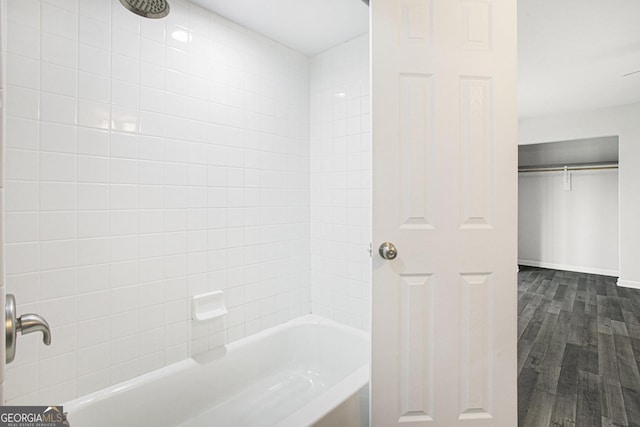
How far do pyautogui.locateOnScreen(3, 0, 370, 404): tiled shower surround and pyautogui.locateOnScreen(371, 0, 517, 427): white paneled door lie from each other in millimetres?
740

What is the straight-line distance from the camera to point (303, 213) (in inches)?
94.6

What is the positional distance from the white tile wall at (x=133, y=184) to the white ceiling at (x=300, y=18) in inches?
3.6

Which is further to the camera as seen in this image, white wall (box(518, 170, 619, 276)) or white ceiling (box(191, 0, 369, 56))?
white wall (box(518, 170, 619, 276))

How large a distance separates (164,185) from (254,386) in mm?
1358

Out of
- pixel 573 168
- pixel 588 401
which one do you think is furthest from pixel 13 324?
pixel 573 168

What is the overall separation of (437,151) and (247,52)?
1447mm

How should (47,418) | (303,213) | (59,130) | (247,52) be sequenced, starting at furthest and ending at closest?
(303,213) < (247,52) < (59,130) < (47,418)

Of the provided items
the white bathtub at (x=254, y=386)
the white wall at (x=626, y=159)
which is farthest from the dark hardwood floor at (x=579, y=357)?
the white bathtub at (x=254, y=386)

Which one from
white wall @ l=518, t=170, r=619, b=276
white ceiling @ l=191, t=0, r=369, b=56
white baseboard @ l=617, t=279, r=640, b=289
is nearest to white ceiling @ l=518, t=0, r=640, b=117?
white ceiling @ l=191, t=0, r=369, b=56

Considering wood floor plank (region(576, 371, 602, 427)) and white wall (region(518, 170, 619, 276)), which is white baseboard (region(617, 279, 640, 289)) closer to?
white wall (region(518, 170, 619, 276))

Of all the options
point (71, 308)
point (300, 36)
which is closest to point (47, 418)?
point (71, 308)

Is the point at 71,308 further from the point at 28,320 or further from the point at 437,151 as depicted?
the point at 437,151

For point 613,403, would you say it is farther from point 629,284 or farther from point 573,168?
point 573,168

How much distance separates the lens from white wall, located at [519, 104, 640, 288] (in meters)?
4.25
